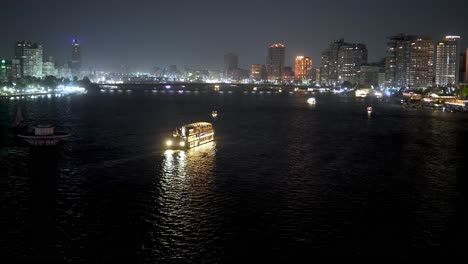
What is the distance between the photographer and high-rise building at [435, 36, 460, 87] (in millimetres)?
147500

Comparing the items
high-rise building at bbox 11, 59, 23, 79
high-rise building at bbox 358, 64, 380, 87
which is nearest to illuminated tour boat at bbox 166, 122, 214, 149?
high-rise building at bbox 11, 59, 23, 79

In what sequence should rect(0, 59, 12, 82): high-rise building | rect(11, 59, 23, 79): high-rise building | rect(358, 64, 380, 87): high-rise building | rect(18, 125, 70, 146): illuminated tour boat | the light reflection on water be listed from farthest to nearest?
rect(358, 64, 380, 87): high-rise building
rect(11, 59, 23, 79): high-rise building
rect(0, 59, 12, 82): high-rise building
rect(18, 125, 70, 146): illuminated tour boat
the light reflection on water

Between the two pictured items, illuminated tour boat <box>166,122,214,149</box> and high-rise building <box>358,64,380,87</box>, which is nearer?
illuminated tour boat <box>166,122,214,149</box>

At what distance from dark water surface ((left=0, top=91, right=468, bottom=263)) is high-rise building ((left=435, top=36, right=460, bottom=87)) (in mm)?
129044

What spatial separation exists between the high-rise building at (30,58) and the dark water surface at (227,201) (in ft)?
437

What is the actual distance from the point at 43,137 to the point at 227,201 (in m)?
13.7

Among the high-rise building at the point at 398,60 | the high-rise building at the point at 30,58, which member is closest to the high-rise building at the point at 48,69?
the high-rise building at the point at 30,58

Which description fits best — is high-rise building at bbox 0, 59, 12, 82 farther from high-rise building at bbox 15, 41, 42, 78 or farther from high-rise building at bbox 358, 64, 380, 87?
high-rise building at bbox 358, 64, 380, 87

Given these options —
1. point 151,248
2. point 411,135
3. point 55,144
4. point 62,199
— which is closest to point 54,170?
point 62,199

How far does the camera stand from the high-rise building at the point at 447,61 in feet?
484

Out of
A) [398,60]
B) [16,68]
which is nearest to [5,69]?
[16,68]

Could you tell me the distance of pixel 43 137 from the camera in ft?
85.6

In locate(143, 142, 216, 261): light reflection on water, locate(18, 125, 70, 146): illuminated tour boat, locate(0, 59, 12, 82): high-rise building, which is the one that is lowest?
locate(143, 142, 216, 261): light reflection on water

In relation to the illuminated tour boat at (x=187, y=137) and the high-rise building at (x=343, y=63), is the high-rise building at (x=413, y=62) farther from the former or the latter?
the illuminated tour boat at (x=187, y=137)
